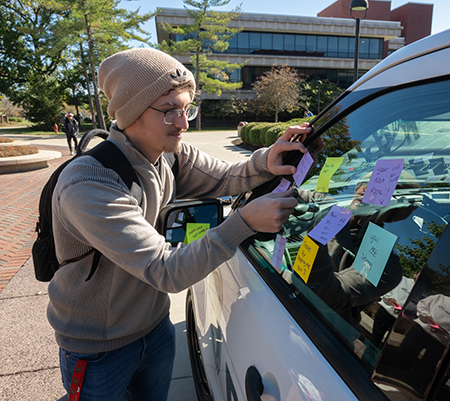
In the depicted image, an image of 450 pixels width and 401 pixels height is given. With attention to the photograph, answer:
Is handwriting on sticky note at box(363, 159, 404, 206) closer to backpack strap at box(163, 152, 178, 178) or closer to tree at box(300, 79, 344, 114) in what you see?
→ backpack strap at box(163, 152, 178, 178)

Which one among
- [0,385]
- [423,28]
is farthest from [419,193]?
[423,28]

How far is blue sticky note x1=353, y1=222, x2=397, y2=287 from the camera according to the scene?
0.86 m

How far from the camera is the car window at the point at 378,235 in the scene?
734 mm

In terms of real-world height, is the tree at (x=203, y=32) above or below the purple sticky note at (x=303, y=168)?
above

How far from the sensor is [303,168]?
1.43 m

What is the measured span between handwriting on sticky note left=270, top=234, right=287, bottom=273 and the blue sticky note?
0.38 metres

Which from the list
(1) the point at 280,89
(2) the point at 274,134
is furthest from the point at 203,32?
(2) the point at 274,134

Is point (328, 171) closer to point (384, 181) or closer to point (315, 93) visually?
point (384, 181)

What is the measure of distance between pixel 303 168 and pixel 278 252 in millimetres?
367

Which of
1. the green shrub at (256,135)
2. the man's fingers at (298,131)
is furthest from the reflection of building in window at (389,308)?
the green shrub at (256,135)

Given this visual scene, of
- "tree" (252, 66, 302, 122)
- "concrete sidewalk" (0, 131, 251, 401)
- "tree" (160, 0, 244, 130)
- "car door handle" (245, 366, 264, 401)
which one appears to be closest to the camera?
"car door handle" (245, 366, 264, 401)

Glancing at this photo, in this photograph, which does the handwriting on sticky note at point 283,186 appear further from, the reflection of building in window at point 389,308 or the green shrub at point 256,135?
the green shrub at point 256,135

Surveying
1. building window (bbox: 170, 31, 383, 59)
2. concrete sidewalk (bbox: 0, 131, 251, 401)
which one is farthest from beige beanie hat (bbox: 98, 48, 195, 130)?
building window (bbox: 170, 31, 383, 59)

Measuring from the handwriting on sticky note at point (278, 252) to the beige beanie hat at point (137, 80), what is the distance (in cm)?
73
